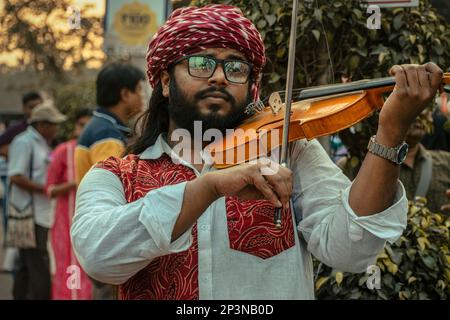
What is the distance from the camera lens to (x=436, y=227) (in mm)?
4059

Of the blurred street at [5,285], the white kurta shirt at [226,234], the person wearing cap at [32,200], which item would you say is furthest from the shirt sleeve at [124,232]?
the blurred street at [5,285]

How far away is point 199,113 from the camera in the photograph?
2.72 metres

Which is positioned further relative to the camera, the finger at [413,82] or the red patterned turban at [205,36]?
the red patterned turban at [205,36]

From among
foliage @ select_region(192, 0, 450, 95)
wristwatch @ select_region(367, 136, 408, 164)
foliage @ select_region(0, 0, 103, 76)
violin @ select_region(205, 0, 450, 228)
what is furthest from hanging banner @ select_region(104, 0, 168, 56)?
foliage @ select_region(0, 0, 103, 76)

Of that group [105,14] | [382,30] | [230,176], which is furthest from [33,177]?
[230,176]

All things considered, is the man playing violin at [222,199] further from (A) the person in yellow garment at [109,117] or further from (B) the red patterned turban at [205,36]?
(A) the person in yellow garment at [109,117]

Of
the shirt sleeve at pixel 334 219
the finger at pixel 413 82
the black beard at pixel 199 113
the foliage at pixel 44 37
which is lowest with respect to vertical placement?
the foliage at pixel 44 37

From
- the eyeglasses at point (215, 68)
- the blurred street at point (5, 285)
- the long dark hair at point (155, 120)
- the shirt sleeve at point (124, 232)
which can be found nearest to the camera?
the shirt sleeve at point (124, 232)

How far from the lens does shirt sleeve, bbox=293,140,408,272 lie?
94.7 inches

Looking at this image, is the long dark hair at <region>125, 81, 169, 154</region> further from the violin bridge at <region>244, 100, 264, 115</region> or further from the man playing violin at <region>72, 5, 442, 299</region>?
the violin bridge at <region>244, 100, 264, 115</region>

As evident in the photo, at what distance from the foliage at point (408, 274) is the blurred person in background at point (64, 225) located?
232cm

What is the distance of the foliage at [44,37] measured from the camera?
1974 centimetres

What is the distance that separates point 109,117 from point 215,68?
2901 millimetres
